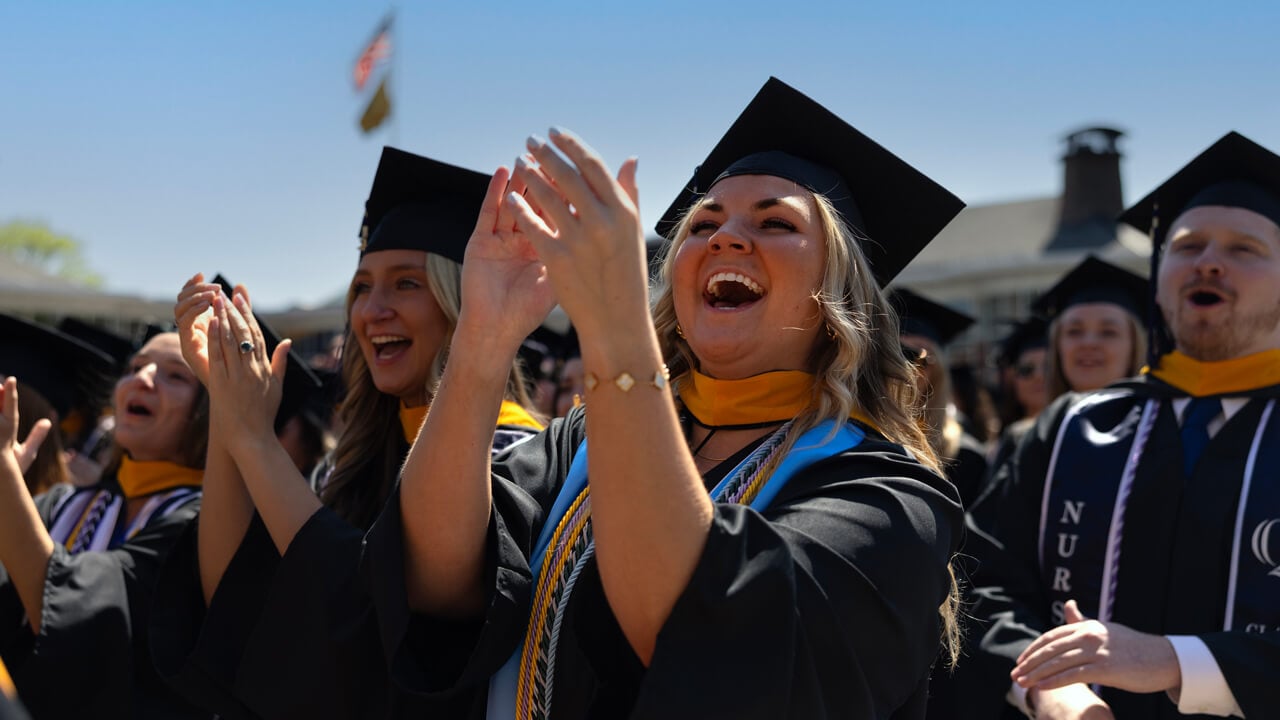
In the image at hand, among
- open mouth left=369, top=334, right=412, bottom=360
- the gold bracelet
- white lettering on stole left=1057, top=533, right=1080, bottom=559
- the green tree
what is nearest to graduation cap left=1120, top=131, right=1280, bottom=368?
white lettering on stole left=1057, top=533, right=1080, bottom=559

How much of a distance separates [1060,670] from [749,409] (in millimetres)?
1014

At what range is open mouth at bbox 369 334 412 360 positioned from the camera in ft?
11.2

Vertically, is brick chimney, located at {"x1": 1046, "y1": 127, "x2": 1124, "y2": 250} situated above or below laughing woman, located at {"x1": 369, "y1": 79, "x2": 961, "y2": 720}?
above

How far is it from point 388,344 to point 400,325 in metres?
0.09

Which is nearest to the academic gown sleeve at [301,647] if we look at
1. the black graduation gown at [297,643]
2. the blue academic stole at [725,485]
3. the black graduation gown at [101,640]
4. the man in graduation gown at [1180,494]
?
the black graduation gown at [297,643]

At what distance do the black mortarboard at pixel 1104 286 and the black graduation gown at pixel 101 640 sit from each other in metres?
4.55

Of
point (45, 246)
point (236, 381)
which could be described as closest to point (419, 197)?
point (236, 381)

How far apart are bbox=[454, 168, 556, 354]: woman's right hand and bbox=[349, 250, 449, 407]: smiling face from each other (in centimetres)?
155

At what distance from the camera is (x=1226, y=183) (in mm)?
3635

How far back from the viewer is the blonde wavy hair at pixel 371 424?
3.36m

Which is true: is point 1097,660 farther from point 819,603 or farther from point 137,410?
point 137,410

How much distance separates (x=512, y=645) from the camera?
2.06 meters

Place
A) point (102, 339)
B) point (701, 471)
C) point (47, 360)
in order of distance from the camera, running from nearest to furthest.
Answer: point (701, 471)
point (47, 360)
point (102, 339)

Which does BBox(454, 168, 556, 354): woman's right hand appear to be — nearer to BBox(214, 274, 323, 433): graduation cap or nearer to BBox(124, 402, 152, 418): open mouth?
BBox(214, 274, 323, 433): graduation cap
